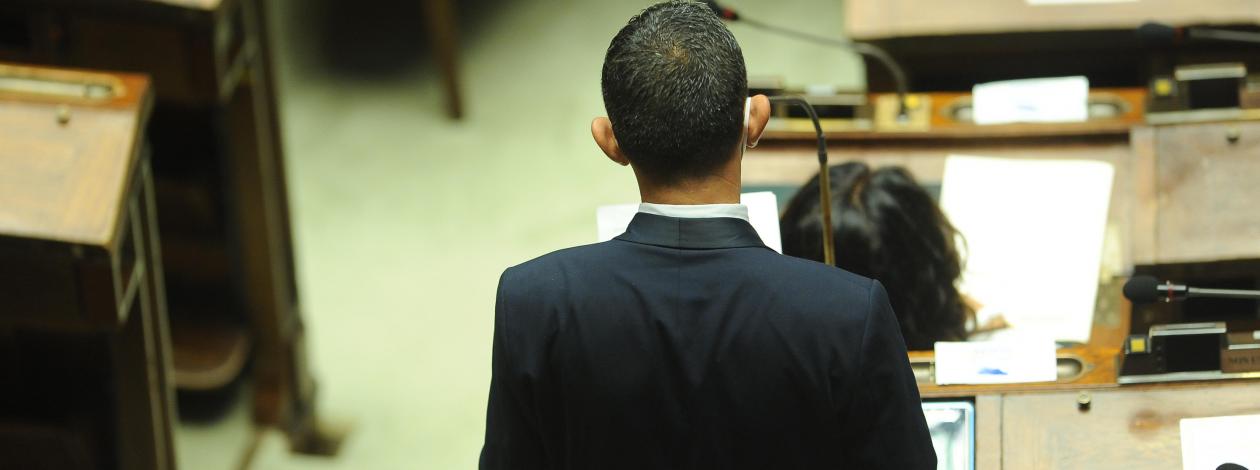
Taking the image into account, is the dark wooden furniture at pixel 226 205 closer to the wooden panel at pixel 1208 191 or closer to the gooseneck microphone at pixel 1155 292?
the wooden panel at pixel 1208 191

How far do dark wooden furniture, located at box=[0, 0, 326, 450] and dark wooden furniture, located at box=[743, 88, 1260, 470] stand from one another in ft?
4.44

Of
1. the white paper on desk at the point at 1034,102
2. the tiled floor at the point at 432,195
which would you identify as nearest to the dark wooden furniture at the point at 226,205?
the tiled floor at the point at 432,195

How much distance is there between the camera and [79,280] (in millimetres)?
2627

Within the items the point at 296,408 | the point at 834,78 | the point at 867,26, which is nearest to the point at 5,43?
the point at 296,408

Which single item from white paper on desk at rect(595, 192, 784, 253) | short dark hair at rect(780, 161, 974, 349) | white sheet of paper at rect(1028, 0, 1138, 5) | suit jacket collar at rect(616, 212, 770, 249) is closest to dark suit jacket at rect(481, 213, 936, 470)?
suit jacket collar at rect(616, 212, 770, 249)

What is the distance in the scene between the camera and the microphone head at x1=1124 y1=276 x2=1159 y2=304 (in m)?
1.89

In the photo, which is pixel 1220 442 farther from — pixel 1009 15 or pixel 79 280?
pixel 79 280

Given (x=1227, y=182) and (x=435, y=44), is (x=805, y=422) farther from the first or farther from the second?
(x=435, y=44)

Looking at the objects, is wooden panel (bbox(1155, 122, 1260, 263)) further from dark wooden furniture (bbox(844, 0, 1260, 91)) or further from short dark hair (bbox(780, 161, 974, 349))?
dark wooden furniture (bbox(844, 0, 1260, 91))

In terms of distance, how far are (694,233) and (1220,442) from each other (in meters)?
0.82

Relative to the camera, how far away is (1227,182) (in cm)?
238

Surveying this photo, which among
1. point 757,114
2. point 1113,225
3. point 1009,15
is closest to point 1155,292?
point 1113,225

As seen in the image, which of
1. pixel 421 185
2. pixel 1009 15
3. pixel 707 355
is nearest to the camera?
pixel 707 355

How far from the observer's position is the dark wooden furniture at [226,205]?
3.24 meters
